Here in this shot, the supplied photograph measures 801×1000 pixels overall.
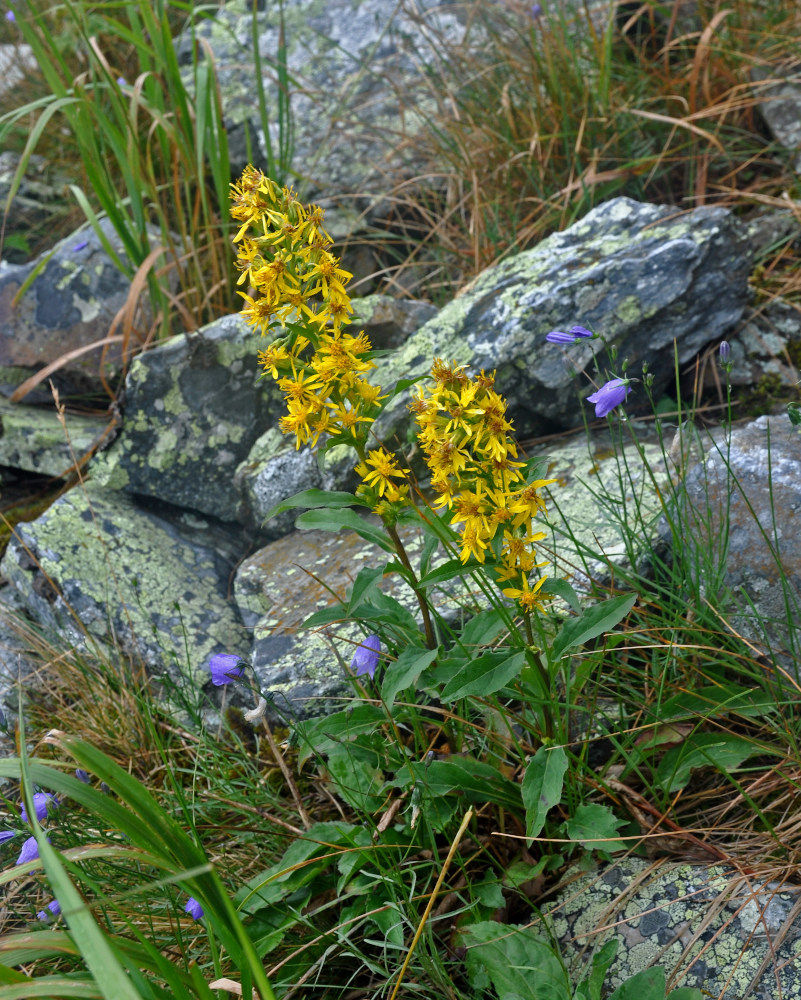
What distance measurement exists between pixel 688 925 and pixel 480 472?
0.91 meters

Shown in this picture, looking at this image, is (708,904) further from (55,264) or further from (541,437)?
(55,264)

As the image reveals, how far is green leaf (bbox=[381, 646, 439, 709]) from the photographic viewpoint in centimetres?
148

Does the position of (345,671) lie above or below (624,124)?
below

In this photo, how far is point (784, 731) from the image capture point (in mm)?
1614

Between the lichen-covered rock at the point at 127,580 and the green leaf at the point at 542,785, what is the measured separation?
45.4 inches

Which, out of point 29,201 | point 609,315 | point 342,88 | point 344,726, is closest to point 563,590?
point 344,726

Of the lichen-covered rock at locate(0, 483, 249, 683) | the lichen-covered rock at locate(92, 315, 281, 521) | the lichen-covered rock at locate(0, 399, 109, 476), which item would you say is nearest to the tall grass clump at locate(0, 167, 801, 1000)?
the lichen-covered rock at locate(0, 483, 249, 683)

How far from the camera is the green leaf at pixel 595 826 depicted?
1.51 metres

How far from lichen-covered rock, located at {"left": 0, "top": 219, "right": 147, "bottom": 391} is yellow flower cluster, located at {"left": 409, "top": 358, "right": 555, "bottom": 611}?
244 cm

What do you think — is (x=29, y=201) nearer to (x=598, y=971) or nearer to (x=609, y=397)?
(x=609, y=397)

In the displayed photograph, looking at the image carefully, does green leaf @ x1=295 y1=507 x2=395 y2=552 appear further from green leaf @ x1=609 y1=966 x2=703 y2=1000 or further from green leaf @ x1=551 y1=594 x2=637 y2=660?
green leaf @ x1=609 y1=966 x2=703 y2=1000

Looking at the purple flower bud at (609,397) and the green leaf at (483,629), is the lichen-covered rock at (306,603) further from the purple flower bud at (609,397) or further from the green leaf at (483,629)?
the purple flower bud at (609,397)

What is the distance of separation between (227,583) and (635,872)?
1576 millimetres

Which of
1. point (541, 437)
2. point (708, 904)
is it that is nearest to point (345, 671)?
point (708, 904)
